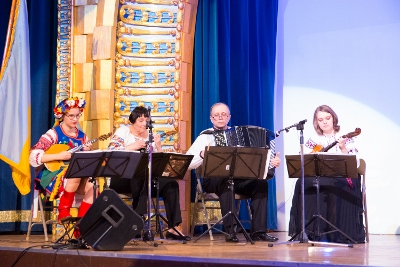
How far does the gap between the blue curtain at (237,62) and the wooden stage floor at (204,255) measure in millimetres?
1971

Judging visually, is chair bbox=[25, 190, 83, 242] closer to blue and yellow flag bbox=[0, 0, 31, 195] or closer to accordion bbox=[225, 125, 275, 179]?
blue and yellow flag bbox=[0, 0, 31, 195]

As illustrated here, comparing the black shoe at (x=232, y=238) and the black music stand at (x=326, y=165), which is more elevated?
the black music stand at (x=326, y=165)

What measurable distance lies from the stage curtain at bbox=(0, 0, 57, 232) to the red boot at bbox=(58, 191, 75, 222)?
1.34 meters

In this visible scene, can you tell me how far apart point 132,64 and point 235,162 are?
1.71 meters

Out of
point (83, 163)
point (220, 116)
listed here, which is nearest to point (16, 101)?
point (83, 163)

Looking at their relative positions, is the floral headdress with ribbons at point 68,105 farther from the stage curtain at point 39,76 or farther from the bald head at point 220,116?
the bald head at point 220,116

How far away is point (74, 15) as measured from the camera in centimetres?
622

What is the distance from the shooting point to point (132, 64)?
20.0 feet

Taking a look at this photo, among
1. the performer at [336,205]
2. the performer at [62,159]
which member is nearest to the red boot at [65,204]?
the performer at [62,159]

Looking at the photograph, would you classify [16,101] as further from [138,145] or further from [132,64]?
[138,145]

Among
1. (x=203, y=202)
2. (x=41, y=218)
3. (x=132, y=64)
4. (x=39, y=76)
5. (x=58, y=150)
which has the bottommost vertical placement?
→ (x=41, y=218)

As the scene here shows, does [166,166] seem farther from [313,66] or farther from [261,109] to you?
[313,66]

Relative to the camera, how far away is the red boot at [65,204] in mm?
4938

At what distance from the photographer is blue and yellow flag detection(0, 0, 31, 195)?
18.2 feet
